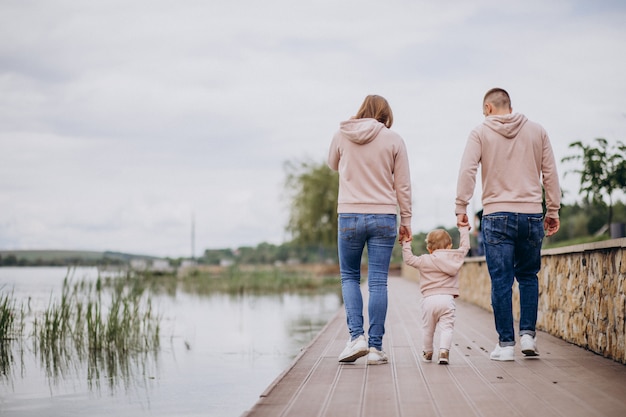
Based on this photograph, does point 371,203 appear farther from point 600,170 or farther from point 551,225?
point 600,170

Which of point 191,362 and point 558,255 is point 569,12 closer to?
point 558,255

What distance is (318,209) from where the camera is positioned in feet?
122

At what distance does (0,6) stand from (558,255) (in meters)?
11.3

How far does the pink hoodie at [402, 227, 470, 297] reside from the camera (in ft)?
16.0

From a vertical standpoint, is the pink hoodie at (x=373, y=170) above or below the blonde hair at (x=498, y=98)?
below

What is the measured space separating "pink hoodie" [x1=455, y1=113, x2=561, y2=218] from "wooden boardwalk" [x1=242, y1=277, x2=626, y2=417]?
97 centimetres

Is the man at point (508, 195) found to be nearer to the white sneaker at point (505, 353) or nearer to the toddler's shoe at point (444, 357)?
the white sneaker at point (505, 353)

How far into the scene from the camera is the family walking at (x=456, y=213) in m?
4.75

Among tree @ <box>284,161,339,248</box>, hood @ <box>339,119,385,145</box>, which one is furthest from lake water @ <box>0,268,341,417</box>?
tree @ <box>284,161,339,248</box>

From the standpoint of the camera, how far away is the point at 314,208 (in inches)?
1458

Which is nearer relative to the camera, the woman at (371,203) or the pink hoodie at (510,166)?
the woman at (371,203)

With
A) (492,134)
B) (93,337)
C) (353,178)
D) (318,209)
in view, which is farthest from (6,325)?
(318,209)

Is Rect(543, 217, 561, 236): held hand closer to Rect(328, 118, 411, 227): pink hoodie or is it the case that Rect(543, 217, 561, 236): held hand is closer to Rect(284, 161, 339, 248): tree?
Rect(328, 118, 411, 227): pink hoodie

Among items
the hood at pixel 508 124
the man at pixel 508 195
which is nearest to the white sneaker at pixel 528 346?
the man at pixel 508 195
